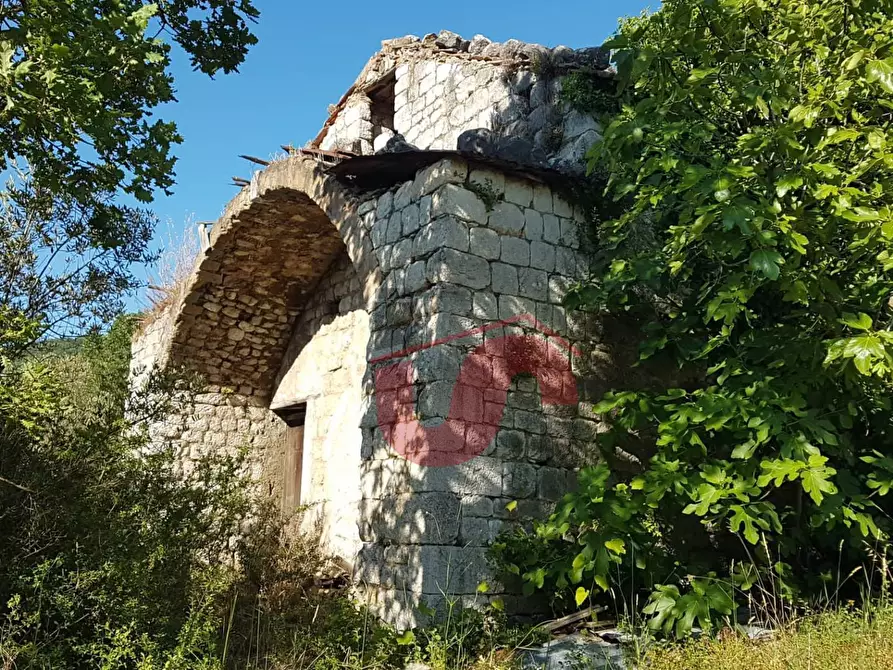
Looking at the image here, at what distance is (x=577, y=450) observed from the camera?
511 centimetres

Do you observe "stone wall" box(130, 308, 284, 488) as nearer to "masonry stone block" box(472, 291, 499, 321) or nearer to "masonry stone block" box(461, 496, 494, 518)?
"masonry stone block" box(472, 291, 499, 321)

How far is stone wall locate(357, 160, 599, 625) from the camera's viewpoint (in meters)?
4.51

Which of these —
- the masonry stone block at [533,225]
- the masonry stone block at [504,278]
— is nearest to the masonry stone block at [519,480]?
the masonry stone block at [504,278]

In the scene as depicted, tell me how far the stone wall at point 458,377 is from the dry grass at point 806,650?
1.40m

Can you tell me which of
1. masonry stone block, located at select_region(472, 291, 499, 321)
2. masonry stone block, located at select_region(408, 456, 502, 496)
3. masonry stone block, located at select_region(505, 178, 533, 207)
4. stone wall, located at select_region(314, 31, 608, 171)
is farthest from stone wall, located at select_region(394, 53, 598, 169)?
masonry stone block, located at select_region(408, 456, 502, 496)

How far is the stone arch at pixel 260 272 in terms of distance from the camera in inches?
247

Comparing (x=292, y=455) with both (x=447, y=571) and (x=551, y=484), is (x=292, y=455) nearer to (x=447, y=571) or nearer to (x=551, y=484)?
(x=551, y=484)

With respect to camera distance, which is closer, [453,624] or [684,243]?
[684,243]

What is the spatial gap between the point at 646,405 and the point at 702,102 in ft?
5.49

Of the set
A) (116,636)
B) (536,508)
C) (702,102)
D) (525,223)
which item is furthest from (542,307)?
(116,636)

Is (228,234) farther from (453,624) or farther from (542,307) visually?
(453,624)

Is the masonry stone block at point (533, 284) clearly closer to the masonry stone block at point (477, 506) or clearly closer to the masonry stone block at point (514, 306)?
the masonry stone block at point (514, 306)

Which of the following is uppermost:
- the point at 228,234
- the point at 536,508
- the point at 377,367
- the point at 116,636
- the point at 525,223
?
the point at 228,234

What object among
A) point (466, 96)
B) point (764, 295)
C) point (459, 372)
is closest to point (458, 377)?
point (459, 372)
